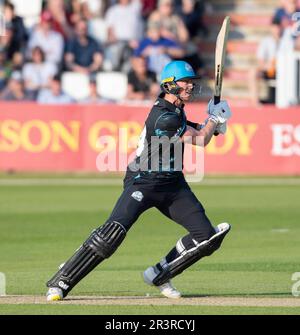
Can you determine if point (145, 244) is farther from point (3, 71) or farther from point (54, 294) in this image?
point (3, 71)

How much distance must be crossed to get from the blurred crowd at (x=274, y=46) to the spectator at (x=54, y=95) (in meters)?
4.02

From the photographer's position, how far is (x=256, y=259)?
11773mm

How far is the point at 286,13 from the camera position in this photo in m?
23.3

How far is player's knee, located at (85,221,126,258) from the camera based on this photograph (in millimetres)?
8867

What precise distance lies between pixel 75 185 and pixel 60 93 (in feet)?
11.3

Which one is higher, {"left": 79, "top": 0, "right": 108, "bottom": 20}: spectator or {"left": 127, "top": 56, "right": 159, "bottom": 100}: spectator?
{"left": 79, "top": 0, "right": 108, "bottom": 20}: spectator

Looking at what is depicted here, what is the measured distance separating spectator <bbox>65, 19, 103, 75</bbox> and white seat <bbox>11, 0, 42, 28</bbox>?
1.61 m

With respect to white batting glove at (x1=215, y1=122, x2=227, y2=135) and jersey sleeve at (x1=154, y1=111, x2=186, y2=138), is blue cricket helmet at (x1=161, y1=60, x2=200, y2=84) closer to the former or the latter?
jersey sleeve at (x1=154, y1=111, x2=186, y2=138)

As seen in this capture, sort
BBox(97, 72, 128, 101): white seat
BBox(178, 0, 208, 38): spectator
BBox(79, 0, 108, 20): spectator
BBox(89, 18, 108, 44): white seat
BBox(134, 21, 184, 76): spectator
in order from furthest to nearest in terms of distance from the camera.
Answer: BBox(79, 0, 108, 20): spectator → BBox(89, 18, 108, 44): white seat → BBox(178, 0, 208, 38): spectator → BBox(134, 21, 184, 76): spectator → BBox(97, 72, 128, 101): white seat

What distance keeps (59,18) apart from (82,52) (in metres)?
1.19

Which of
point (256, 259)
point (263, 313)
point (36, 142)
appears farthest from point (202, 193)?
point (263, 313)

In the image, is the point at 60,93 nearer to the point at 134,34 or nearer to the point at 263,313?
the point at 134,34

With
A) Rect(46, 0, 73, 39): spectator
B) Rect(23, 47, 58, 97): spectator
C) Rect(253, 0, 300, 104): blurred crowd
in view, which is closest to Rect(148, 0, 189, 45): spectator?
Rect(253, 0, 300, 104): blurred crowd

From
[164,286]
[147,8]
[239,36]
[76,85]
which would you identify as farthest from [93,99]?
[164,286]
